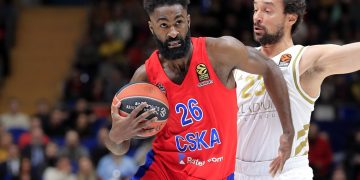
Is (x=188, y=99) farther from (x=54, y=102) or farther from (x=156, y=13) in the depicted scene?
(x=54, y=102)

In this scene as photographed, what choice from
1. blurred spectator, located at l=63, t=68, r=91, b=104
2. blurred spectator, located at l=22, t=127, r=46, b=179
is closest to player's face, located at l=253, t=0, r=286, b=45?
blurred spectator, located at l=22, t=127, r=46, b=179

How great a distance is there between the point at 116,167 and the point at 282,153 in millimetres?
7712

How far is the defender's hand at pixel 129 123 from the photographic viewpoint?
4.70 metres

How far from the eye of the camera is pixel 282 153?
187 inches

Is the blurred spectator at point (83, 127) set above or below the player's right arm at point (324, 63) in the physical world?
below

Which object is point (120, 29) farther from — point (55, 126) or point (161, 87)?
point (161, 87)

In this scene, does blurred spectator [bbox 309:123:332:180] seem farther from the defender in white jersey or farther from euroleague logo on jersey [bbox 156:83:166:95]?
euroleague logo on jersey [bbox 156:83:166:95]

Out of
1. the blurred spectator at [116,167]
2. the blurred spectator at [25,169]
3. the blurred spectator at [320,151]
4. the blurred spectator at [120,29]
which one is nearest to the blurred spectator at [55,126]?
the blurred spectator at [25,169]

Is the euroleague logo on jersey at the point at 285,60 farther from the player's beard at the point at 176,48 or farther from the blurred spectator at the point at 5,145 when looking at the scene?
the blurred spectator at the point at 5,145

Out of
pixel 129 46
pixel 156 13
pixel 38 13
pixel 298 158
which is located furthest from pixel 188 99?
pixel 38 13

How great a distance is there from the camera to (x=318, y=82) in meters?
5.17

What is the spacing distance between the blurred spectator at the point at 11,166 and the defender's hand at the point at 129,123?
784 cm

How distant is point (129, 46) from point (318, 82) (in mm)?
12005

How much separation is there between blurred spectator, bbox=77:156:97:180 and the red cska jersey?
283 inches
